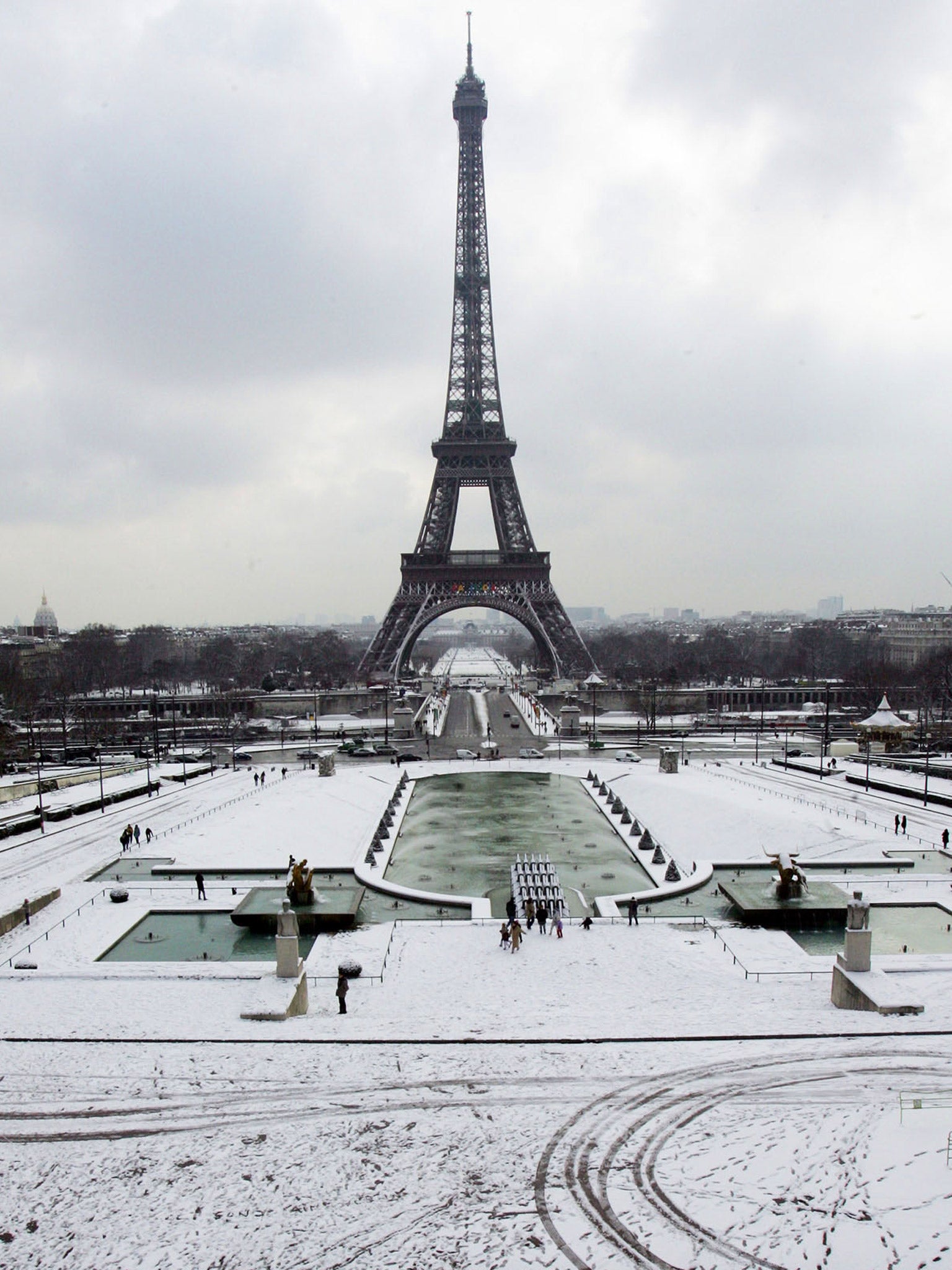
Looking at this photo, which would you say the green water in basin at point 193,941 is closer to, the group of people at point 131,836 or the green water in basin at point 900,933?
the group of people at point 131,836

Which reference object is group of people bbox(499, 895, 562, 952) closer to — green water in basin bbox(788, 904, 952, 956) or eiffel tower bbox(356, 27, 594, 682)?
green water in basin bbox(788, 904, 952, 956)

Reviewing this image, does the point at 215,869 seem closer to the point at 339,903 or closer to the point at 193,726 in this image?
the point at 339,903

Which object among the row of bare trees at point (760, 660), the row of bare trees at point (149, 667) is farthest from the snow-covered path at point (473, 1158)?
the row of bare trees at point (149, 667)

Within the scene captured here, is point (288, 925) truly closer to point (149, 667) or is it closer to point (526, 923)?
point (526, 923)

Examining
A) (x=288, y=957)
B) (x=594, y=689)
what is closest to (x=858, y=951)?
(x=288, y=957)

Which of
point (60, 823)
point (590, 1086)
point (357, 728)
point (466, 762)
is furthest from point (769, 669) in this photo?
point (590, 1086)

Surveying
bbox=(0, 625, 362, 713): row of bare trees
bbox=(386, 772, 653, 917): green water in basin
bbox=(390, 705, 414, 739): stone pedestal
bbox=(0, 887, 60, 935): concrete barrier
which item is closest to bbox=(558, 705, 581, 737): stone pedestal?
bbox=(390, 705, 414, 739): stone pedestal
